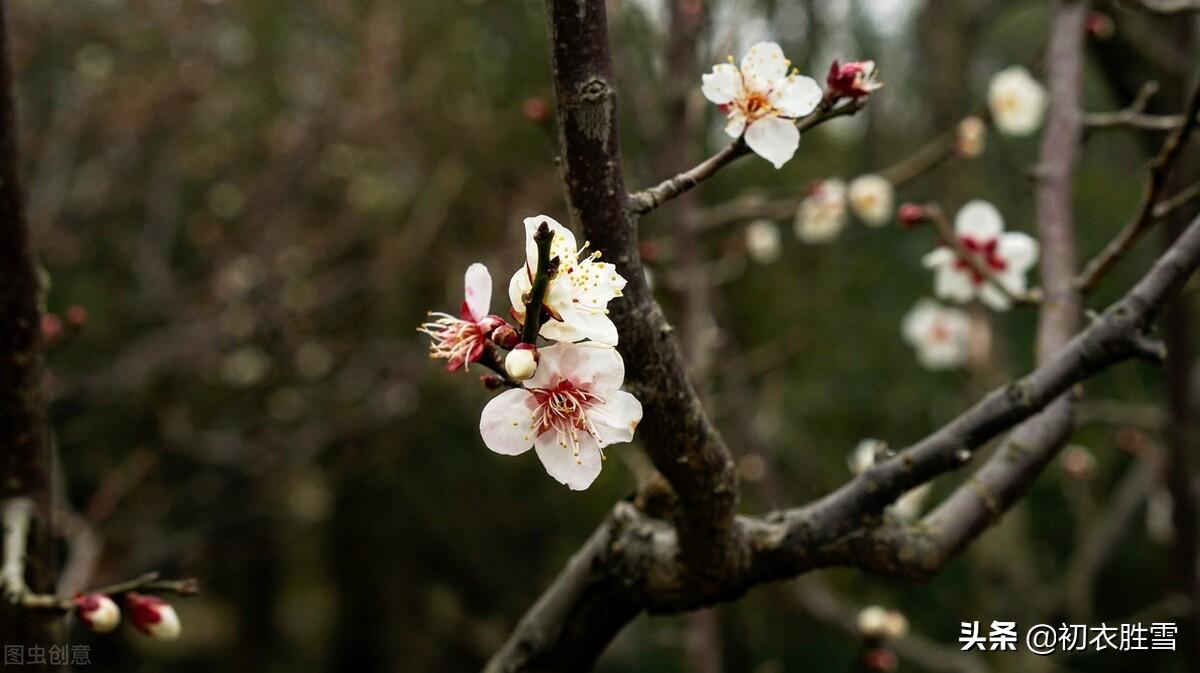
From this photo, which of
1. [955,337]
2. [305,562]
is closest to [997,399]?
[955,337]

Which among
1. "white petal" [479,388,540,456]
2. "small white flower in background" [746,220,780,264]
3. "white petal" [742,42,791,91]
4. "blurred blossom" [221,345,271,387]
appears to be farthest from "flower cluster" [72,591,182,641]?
"blurred blossom" [221,345,271,387]

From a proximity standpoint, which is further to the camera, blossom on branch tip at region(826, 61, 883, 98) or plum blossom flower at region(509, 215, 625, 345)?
blossom on branch tip at region(826, 61, 883, 98)

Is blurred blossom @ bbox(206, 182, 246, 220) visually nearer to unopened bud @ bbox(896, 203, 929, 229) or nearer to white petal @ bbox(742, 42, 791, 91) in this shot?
unopened bud @ bbox(896, 203, 929, 229)

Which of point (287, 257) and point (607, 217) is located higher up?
point (287, 257)

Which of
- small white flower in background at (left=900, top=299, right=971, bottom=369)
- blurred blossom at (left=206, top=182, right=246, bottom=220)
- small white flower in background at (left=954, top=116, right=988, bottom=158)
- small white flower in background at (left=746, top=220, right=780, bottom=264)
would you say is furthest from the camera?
blurred blossom at (left=206, top=182, right=246, bottom=220)

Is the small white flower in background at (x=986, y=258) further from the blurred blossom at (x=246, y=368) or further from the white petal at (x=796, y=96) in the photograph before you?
the blurred blossom at (x=246, y=368)

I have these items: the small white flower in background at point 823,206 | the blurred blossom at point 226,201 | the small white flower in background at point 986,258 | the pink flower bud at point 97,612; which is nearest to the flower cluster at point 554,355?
the pink flower bud at point 97,612

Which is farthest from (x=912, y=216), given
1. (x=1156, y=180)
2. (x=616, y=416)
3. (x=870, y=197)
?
(x=870, y=197)

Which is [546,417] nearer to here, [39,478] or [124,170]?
[39,478]

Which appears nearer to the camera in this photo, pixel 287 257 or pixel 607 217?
pixel 607 217
